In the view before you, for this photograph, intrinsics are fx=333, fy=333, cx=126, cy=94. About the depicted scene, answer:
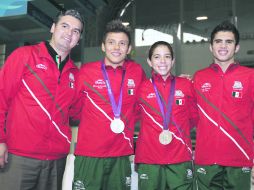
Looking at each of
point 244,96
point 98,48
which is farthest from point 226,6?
point 244,96

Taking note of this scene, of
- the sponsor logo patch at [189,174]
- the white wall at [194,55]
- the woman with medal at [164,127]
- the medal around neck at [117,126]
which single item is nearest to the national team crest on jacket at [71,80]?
the medal around neck at [117,126]

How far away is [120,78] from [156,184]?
3.26ft

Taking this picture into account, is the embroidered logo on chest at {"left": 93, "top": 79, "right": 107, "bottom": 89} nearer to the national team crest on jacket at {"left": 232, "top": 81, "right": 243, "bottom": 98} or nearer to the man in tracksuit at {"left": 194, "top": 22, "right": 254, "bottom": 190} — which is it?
the man in tracksuit at {"left": 194, "top": 22, "right": 254, "bottom": 190}

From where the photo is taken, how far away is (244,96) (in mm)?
2922

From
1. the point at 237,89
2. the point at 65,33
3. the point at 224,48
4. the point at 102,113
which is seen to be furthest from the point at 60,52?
the point at 237,89

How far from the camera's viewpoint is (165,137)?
284cm

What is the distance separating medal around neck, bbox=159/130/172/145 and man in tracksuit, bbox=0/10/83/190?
2.66ft

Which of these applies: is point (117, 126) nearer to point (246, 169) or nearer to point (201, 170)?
point (201, 170)

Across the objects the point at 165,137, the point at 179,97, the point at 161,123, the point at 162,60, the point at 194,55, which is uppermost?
the point at 194,55

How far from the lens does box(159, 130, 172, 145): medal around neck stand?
2844 mm

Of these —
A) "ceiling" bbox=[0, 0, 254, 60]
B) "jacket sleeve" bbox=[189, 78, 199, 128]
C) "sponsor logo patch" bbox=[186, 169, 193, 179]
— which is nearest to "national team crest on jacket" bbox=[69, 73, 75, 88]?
"jacket sleeve" bbox=[189, 78, 199, 128]

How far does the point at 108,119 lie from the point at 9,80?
0.89m

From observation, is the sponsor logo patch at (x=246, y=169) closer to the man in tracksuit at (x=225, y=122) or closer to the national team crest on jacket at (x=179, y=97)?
the man in tracksuit at (x=225, y=122)

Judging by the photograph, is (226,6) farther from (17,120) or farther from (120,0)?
(17,120)
